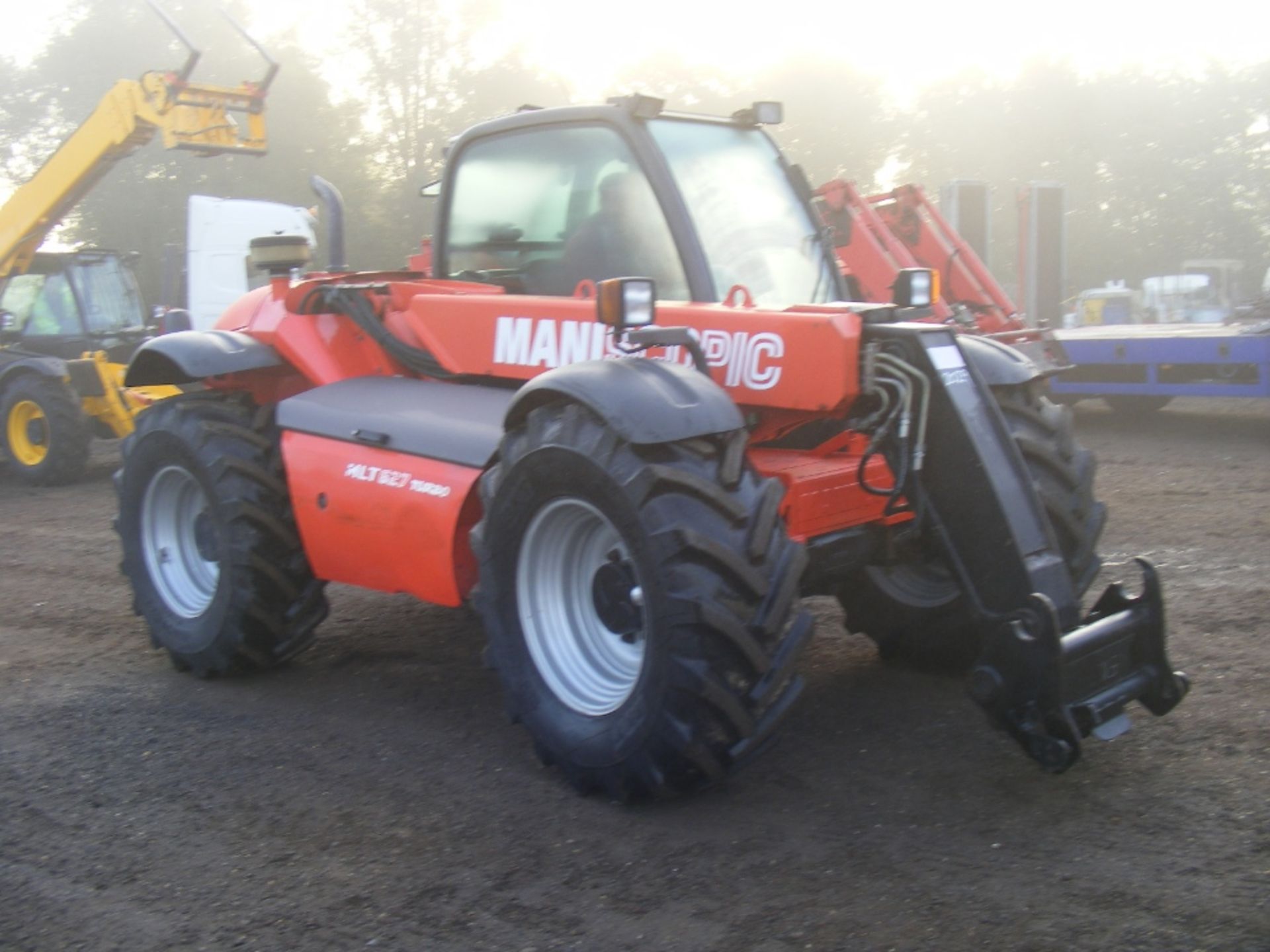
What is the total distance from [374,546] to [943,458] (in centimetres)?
193

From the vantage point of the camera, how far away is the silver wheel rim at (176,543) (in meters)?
5.53

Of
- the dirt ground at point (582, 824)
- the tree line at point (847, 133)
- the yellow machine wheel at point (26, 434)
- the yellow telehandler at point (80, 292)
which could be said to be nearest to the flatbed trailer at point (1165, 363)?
the dirt ground at point (582, 824)

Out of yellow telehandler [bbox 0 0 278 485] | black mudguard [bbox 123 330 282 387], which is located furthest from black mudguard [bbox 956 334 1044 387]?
yellow telehandler [bbox 0 0 278 485]

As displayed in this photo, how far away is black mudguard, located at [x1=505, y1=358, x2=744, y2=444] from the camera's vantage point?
354 cm

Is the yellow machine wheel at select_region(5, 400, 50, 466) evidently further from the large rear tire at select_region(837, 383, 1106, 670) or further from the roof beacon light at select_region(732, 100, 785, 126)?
the large rear tire at select_region(837, 383, 1106, 670)

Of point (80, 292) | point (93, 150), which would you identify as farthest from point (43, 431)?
point (93, 150)

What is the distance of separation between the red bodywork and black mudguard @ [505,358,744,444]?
283mm

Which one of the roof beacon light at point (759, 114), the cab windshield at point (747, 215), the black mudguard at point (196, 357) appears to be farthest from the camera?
the black mudguard at point (196, 357)

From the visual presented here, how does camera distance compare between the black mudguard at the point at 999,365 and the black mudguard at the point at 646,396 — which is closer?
the black mudguard at the point at 646,396

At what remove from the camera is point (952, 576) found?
409 centimetres

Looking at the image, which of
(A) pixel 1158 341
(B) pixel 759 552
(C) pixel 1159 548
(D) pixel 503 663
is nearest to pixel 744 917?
(B) pixel 759 552

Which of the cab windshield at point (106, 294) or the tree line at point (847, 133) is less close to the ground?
the tree line at point (847, 133)

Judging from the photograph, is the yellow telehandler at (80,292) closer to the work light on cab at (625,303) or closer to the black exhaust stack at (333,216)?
the black exhaust stack at (333,216)

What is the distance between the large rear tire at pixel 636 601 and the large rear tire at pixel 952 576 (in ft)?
2.99
